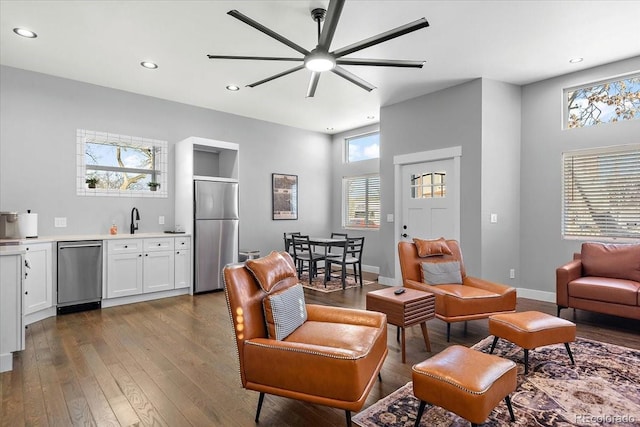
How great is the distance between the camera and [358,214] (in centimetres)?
782

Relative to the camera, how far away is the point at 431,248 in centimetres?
395

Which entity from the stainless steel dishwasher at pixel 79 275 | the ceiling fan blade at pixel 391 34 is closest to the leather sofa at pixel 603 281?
the ceiling fan blade at pixel 391 34

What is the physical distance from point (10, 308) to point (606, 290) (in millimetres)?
5580

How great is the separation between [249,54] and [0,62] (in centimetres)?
315

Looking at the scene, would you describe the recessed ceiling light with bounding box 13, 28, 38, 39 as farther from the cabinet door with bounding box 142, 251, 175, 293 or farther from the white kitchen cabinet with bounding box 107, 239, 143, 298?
the cabinet door with bounding box 142, 251, 175, 293

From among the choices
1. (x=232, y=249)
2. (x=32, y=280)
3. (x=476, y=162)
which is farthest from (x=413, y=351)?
(x=32, y=280)

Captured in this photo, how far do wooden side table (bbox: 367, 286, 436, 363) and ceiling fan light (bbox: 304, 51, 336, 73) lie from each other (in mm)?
2123

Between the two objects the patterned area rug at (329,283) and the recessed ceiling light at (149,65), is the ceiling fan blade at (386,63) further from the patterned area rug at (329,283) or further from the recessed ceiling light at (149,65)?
the patterned area rug at (329,283)

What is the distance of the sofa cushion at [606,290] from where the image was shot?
3527mm

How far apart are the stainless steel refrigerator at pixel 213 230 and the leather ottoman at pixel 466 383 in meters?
4.25

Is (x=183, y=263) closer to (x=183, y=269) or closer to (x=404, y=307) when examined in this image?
(x=183, y=269)

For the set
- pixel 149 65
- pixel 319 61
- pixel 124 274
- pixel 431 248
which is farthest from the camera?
pixel 124 274

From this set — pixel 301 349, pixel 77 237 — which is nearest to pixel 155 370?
pixel 301 349

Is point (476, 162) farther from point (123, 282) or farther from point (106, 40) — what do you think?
point (123, 282)
